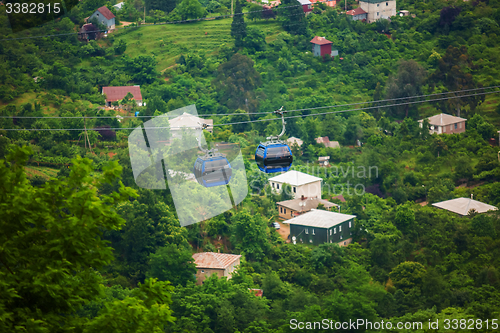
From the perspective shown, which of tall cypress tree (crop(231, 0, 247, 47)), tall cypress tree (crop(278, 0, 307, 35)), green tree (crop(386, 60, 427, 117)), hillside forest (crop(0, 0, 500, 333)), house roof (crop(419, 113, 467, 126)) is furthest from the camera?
tall cypress tree (crop(278, 0, 307, 35))

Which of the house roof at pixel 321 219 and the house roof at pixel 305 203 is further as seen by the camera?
the house roof at pixel 305 203

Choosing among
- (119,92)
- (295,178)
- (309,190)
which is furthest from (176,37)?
(309,190)

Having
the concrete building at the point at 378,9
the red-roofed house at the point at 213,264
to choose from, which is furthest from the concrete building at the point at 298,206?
the concrete building at the point at 378,9

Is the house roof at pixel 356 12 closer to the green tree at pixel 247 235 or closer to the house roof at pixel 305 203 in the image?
the house roof at pixel 305 203

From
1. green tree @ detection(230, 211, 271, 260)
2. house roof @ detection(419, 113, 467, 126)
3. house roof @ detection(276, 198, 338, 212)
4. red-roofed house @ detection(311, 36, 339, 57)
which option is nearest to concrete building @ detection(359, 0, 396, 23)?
red-roofed house @ detection(311, 36, 339, 57)

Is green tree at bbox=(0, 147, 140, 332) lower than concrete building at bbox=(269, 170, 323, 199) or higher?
higher

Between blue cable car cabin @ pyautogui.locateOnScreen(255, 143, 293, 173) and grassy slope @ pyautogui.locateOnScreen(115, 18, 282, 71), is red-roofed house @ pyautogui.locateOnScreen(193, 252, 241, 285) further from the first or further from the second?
grassy slope @ pyautogui.locateOnScreen(115, 18, 282, 71)
